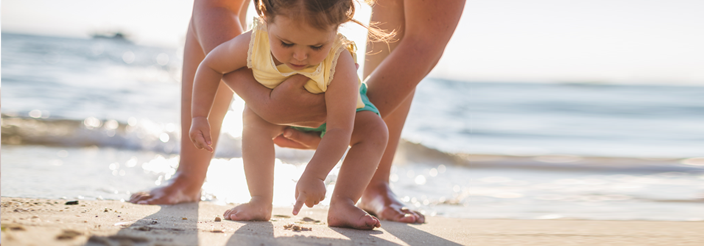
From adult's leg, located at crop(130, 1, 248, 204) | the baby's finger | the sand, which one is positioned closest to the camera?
the sand

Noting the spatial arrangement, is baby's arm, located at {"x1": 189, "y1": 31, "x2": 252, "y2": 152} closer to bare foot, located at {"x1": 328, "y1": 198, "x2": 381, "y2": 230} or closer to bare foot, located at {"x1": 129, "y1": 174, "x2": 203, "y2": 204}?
bare foot, located at {"x1": 328, "y1": 198, "x2": 381, "y2": 230}

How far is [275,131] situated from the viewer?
1935 millimetres

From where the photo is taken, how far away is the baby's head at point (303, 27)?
159 cm

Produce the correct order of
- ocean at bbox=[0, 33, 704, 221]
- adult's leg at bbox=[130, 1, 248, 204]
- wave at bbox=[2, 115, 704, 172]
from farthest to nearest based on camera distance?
wave at bbox=[2, 115, 704, 172], ocean at bbox=[0, 33, 704, 221], adult's leg at bbox=[130, 1, 248, 204]

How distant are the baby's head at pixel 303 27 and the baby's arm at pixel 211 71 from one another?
0.16m

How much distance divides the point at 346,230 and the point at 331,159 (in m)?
0.27

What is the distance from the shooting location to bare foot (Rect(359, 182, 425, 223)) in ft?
7.55

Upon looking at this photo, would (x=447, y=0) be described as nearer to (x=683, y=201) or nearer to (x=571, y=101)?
(x=683, y=201)

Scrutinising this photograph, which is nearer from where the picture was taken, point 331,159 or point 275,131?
point 331,159

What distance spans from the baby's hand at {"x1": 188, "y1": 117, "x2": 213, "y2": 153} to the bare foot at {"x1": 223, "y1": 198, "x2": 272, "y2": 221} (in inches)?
9.9

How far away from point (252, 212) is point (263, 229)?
0.18 meters

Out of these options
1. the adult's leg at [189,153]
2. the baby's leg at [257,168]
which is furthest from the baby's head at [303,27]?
the adult's leg at [189,153]

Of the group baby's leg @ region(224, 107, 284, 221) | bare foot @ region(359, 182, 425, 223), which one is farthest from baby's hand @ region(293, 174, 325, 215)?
bare foot @ region(359, 182, 425, 223)

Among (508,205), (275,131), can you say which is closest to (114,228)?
(275,131)
